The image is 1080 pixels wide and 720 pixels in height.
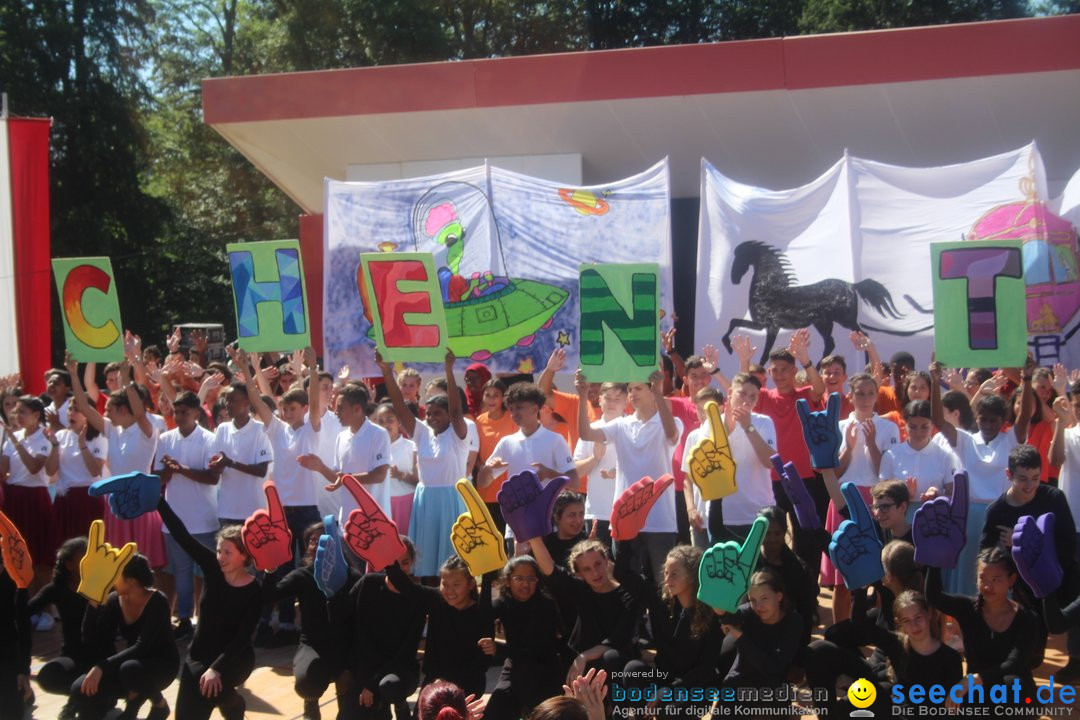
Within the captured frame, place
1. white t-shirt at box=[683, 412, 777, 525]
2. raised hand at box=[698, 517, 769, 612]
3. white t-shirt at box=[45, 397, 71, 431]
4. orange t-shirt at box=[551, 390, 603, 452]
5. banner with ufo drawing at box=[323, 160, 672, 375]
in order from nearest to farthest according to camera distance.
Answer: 1. raised hand at box=[698, 517, 769, 612]
2. white t-shirt at box=[683, 412, 777, 525]
3. orange t-shirt at box=[551, 390, 603, 452]
4. white t-shirt at box=[45, 397, 71, 431]
5. banner with ufo drawing at box=[323, 160, 672, 375]

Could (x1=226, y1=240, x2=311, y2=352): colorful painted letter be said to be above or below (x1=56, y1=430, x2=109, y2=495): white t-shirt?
above

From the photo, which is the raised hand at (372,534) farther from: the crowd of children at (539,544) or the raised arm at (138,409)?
the raised arm at (138,409)

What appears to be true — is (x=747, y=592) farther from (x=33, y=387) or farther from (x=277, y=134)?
(x=277, y=134)

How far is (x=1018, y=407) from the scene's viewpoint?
6.52 metres

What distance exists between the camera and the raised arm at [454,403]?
6594 millimetres

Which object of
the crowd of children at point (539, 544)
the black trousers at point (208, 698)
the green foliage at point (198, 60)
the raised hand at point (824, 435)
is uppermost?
the green foliage at point (198, 60)

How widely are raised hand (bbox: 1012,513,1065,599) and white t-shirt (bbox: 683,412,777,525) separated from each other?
5.02 ft

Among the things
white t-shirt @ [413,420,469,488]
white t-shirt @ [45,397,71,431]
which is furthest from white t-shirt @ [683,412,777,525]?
white t-shirt @ [45,397,71,431]

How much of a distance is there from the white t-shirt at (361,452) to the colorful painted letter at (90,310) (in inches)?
77.6

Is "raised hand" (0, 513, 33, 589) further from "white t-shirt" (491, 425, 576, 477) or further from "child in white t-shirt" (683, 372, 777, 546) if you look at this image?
"child in white t-shirt" (683, 372, 777, 546)

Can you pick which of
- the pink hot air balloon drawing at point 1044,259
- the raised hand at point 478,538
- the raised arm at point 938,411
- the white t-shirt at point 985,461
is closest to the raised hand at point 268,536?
the raised hand at point 478,538

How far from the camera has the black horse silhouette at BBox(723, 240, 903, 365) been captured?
9.23m

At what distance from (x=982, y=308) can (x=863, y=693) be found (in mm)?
2571

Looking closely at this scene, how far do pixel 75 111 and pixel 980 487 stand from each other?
1974 cm
